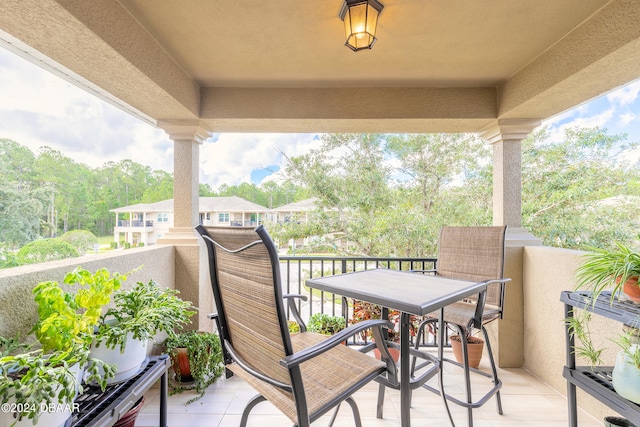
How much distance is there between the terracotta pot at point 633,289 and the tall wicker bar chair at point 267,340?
42.2 inches

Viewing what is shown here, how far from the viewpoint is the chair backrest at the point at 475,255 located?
2.09 meters

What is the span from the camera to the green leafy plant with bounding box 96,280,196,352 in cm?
113

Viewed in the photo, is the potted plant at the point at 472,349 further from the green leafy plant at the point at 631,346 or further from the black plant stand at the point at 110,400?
the black plant stand at the point at 110,400

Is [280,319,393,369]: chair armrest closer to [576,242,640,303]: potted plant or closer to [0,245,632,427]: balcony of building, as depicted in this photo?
[576,242,640,303]: potted plant

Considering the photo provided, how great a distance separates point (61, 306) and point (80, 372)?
25 cm

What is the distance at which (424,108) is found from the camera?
8.04 feet

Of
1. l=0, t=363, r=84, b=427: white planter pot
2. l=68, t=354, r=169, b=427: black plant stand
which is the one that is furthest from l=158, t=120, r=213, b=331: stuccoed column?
l=0, t=363, r=84, b=427: white planter pot

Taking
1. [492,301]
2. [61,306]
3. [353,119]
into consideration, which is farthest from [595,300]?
[61,306]

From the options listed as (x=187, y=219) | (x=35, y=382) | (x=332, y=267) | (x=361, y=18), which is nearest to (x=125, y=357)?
(x=35, y=382)

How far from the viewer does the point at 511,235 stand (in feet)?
8.24

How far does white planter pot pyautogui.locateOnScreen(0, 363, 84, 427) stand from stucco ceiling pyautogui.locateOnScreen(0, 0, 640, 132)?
4.89 ft

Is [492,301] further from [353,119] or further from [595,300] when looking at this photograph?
[353,119]

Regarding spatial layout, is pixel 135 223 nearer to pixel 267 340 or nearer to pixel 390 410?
pixel 267 340

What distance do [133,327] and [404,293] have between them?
4.16ft
